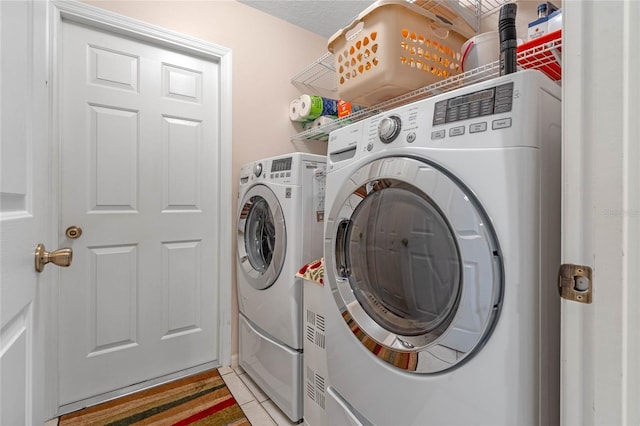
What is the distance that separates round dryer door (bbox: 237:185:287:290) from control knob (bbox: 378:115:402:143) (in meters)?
0.75

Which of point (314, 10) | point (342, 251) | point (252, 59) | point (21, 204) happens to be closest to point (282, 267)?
point (342, 251)

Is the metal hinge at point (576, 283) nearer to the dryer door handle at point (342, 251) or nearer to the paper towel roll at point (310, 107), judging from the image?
the dryer door handle at point (342, 251)

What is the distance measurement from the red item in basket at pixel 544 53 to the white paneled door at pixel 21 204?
4.18 ft

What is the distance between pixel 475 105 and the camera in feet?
2.27

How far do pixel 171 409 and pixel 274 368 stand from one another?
1.95 feet

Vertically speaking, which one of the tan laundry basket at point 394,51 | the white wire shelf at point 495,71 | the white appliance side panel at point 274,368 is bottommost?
the white appliance side panel at point 274,368

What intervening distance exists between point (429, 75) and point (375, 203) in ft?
2.11

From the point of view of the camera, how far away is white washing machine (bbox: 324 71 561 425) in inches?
24.3

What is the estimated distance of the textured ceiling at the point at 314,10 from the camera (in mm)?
1969

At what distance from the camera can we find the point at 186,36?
71.2 inches

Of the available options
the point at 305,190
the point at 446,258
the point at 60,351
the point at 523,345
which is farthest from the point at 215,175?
the point at 523,345

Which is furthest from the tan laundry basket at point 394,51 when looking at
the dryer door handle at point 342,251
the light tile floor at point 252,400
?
the light tile floor at point 252,400

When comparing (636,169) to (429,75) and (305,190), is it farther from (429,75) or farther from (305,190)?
(305,190)

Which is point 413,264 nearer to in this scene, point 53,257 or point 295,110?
point 53,257
